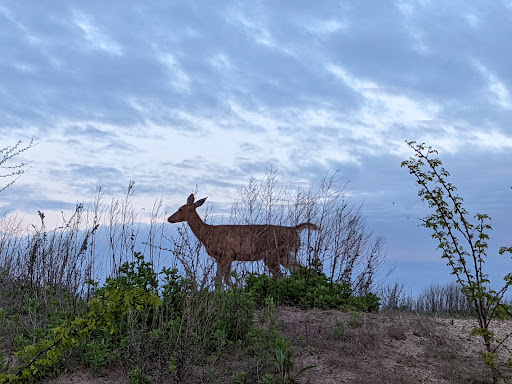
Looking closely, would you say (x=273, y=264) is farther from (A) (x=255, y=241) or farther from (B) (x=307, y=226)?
(B) (x=307, y=226)

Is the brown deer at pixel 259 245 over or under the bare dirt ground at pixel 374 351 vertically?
over

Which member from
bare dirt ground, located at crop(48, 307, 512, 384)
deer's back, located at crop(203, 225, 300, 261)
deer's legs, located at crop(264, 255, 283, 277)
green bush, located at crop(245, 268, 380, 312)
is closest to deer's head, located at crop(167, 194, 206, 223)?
deer's back, located at crop(203, 225, 300, 261)

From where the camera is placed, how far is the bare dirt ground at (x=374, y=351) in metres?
5.45

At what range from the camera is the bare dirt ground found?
5445 mm

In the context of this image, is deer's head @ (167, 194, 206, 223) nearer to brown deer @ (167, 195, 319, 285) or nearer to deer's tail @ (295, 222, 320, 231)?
brown deer @ (167, 195, 319, 285)

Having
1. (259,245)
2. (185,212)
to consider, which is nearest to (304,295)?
(259,245)

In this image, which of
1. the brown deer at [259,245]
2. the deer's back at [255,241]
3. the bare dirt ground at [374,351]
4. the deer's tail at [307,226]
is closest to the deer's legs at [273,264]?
the brown deer at [259,245]

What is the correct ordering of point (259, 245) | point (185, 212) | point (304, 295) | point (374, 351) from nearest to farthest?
point (374, 351) < point (304, 295) < point (259, 245) < point (185, 212)

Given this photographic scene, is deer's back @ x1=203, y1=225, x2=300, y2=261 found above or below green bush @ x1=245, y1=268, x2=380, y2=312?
above

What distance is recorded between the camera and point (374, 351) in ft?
20.3

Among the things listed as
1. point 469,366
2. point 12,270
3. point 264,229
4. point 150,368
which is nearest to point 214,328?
point 150,368

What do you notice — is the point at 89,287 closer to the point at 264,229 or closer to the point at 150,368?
the point at 150,368

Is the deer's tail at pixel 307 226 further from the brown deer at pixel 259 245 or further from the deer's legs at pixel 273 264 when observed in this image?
the deer's legs at pixel 273 264

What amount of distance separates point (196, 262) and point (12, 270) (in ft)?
18.5
